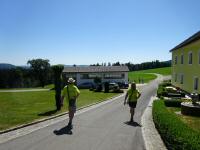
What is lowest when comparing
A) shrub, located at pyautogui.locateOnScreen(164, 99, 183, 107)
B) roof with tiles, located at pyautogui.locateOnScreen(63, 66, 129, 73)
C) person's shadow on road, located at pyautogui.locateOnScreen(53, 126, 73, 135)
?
shrub, located at pyautogui.locateOnScreen(164, 99, 183, 107)

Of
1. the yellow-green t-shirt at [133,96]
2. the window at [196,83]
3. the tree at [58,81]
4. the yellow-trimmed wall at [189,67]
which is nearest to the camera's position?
the yellow-green t-shirt at [133,96]

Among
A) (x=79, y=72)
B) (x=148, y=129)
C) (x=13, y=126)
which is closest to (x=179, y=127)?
(x=148, y=129)

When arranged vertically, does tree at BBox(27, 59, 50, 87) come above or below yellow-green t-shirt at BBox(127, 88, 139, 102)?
above

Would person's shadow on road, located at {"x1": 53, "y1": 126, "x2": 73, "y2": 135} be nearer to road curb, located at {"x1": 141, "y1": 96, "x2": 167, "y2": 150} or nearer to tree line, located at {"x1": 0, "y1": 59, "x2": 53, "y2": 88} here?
Answer: road curb, located at {"x1": 141, "y1": 96, "x2": 167, "y2": 150}

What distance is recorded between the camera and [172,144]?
741 cm

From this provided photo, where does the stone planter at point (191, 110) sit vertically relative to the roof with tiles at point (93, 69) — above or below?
below

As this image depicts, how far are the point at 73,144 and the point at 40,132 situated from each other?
230 centimetres

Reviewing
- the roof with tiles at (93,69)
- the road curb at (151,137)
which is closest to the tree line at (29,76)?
the roof with tiles at (93,69)

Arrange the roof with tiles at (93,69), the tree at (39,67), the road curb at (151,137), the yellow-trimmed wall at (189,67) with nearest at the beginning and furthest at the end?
the road curb at (151,137) < the yellow-trimmed wall at (189,67) < the roof with tiles at (93,69) < the tree at (39,67)

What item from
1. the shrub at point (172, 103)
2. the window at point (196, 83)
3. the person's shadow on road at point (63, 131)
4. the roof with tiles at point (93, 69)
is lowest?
the shrub at point (172, 103)

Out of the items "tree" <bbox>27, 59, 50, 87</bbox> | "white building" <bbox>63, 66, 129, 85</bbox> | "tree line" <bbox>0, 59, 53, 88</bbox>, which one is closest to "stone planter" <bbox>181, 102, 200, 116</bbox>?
"white building" <bbox>63, 66, 129, 85</bbox>

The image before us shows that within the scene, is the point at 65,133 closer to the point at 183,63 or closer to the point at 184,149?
the point at 184,149

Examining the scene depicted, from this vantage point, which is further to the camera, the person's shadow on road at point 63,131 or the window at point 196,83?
the window at point 196,83

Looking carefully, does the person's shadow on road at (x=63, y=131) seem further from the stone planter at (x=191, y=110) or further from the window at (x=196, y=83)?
the window at (x=196, y=83)
